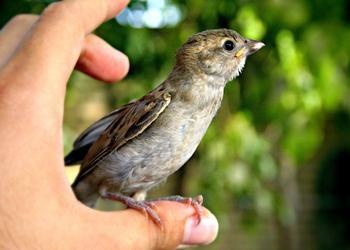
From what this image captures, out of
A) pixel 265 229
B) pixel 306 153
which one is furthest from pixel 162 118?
pixel 265 229

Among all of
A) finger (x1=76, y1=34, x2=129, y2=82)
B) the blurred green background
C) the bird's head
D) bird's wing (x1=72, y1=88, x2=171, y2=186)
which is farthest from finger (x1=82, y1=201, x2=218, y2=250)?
the blurred green background

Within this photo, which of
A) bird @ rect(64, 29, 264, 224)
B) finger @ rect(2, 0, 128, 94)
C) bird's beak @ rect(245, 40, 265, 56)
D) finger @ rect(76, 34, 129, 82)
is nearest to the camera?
finger @ rect(2, 0, 128, 94)

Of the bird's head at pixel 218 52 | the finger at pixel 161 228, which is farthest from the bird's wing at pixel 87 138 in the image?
the finger at pixel 161 228

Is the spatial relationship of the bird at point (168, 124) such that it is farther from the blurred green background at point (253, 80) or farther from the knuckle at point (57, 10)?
the blurred green background at point (253, 80)

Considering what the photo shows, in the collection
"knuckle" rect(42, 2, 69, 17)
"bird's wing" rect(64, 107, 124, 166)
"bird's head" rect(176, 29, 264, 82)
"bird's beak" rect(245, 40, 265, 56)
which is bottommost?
"bird's wing" rect(64, 107, 124, 166)

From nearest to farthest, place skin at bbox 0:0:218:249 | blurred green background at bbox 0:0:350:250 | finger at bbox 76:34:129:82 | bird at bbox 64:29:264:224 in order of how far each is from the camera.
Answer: skin at bbox 0:0:218:249
bird at bbox 64:29:264:224
finger at bbox 76:34:129:82
blurred green background at bbox 0:0:350:250

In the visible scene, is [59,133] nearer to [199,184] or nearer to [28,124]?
[28,124]

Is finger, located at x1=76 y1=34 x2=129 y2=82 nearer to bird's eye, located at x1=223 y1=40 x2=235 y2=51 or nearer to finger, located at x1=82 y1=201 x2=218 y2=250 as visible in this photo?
bird's eye, located at x1=223 y1=40 x2=235 y2=51
